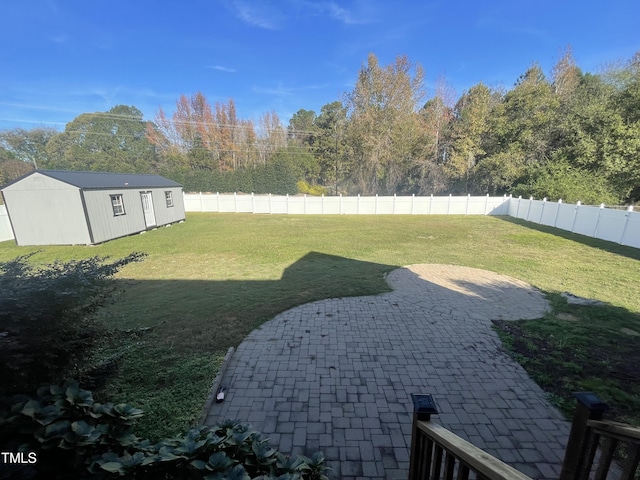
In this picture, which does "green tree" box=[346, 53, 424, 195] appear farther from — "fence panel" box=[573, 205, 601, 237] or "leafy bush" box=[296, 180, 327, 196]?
"fence panel" box=[573, 205, 601, 237]

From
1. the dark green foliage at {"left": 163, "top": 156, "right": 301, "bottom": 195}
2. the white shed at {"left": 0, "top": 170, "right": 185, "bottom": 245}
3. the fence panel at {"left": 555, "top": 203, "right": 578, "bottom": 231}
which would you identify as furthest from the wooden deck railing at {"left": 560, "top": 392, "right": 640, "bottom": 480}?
the dark green foliage at {"left": 163, "top": 156, "right": 301, "bottom": 195}

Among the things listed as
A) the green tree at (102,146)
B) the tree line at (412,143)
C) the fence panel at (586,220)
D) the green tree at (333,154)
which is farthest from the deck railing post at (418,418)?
the green tree at (102,146)

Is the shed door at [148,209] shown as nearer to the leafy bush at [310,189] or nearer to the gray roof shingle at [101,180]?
the gray roof shingle at [101,180]

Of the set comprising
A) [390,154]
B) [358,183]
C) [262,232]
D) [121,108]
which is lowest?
[262,232]

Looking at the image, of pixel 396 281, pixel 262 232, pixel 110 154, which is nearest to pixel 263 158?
pixel 110 154

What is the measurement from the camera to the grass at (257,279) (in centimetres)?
324

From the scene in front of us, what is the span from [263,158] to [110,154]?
2228 cm

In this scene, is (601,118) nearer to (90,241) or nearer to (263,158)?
(90,241)

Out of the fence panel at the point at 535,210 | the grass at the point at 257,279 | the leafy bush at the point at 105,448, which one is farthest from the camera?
the fence panel at the point at 535,210

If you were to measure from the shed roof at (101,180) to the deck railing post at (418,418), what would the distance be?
13516 millimetres

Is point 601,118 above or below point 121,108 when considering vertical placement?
below

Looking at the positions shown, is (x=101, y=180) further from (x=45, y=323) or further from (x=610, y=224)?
(x=610, y=224)

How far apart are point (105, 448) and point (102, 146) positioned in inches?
2120

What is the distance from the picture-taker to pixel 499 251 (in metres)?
9.63
